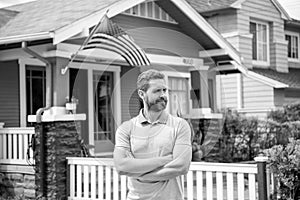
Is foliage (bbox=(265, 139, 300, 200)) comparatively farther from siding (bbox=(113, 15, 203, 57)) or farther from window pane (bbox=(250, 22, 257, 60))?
window pane (bbox=(250, 22, 257, 60))

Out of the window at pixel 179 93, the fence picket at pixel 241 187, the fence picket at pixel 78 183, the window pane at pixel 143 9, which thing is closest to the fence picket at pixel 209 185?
the fence picket at pixel 241 187

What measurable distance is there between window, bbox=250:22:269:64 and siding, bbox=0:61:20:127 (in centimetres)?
941

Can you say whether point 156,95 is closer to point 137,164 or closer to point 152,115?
point 152,115

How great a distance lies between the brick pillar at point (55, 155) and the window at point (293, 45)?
1333 cm

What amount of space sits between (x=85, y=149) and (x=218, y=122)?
14.3 ft

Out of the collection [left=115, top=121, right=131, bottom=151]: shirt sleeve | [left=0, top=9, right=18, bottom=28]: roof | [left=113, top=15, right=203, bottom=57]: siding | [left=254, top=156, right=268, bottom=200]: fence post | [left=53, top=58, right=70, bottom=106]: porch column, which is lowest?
[left=254, top=156, right=268, bottom=200]: fence post

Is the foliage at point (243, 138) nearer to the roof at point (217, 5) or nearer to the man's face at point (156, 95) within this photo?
the roof at point (217, 5)

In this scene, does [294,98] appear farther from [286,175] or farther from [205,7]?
[286,175]

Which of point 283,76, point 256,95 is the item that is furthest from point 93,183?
point 283,76

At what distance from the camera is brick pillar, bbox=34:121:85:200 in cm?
827

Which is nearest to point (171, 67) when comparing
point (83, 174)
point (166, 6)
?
point (166, 6)

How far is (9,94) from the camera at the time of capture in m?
10.5

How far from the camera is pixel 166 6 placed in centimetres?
1139

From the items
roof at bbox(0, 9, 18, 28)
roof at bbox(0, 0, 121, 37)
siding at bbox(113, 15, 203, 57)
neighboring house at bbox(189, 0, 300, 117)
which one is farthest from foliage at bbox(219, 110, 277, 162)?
roof at bbox(0, 9, 18, 28)
